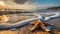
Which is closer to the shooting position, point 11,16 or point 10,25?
point 10,25

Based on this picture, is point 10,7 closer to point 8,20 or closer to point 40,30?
point 8,20

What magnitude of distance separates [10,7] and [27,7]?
185 millimetres

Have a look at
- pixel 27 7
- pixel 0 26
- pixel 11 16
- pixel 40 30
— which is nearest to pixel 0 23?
pixel 0 26

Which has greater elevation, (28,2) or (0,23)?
(28,2)

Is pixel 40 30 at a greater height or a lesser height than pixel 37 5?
lesser

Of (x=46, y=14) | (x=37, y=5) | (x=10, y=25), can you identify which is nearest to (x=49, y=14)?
(x=46, y=14)

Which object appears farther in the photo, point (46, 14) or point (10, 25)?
point (46, 14)

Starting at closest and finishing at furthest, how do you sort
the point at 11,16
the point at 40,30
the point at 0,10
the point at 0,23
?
the point at 40,30, the point at 0,23, the point at 11,16, the point at 0,10

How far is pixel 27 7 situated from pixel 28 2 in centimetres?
7

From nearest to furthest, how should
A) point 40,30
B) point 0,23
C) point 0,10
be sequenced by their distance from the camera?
point 40,30 < point 0,23 < point 0,10

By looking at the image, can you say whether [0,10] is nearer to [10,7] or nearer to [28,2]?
[10,7]

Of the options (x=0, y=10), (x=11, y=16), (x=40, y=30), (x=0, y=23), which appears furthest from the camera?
(x=0, y=10)

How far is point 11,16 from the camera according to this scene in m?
1.58

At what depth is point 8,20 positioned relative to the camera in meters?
1.45
